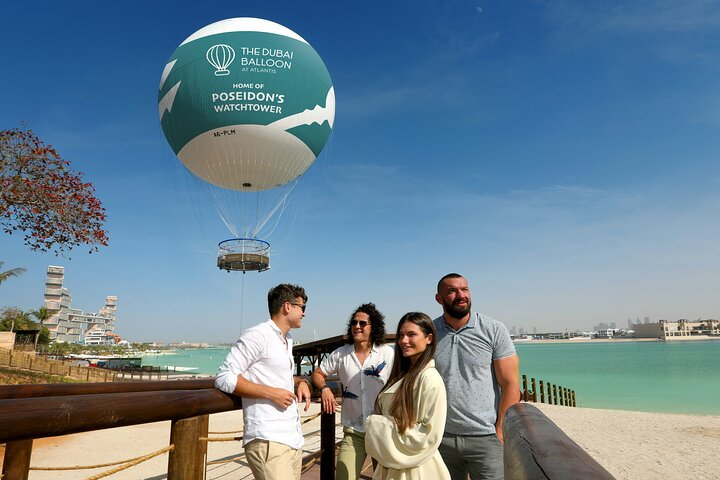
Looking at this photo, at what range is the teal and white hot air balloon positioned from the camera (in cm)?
1137

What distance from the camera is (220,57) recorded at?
11.4 meters

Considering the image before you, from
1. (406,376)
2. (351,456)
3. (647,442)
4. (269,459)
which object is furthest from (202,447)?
(647,442)

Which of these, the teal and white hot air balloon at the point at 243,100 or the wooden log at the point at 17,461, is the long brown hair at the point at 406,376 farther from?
the teal and white hot air balloon at the point at 243,100

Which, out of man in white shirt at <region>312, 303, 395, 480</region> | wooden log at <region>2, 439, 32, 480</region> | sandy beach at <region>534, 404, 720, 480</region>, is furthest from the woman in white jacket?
sandy beach at <region>534, 404, 720, 480</region>

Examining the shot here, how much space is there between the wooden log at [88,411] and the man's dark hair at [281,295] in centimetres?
76

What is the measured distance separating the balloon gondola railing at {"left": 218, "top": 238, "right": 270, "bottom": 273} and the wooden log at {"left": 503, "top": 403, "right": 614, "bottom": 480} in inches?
546

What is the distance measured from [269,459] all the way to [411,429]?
A: 923mm

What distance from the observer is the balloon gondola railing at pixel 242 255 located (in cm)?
1486

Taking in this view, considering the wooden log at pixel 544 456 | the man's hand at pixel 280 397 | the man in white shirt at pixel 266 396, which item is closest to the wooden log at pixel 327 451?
the man in white shirt at pixel 266 396

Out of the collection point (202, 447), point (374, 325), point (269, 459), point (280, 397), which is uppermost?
point (374, 325)

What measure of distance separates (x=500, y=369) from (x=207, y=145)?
10523 mm

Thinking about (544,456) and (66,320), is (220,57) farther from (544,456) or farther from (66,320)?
(66,320)

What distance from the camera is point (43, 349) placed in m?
53.1

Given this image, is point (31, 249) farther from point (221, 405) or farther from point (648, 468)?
point (648, 468)
